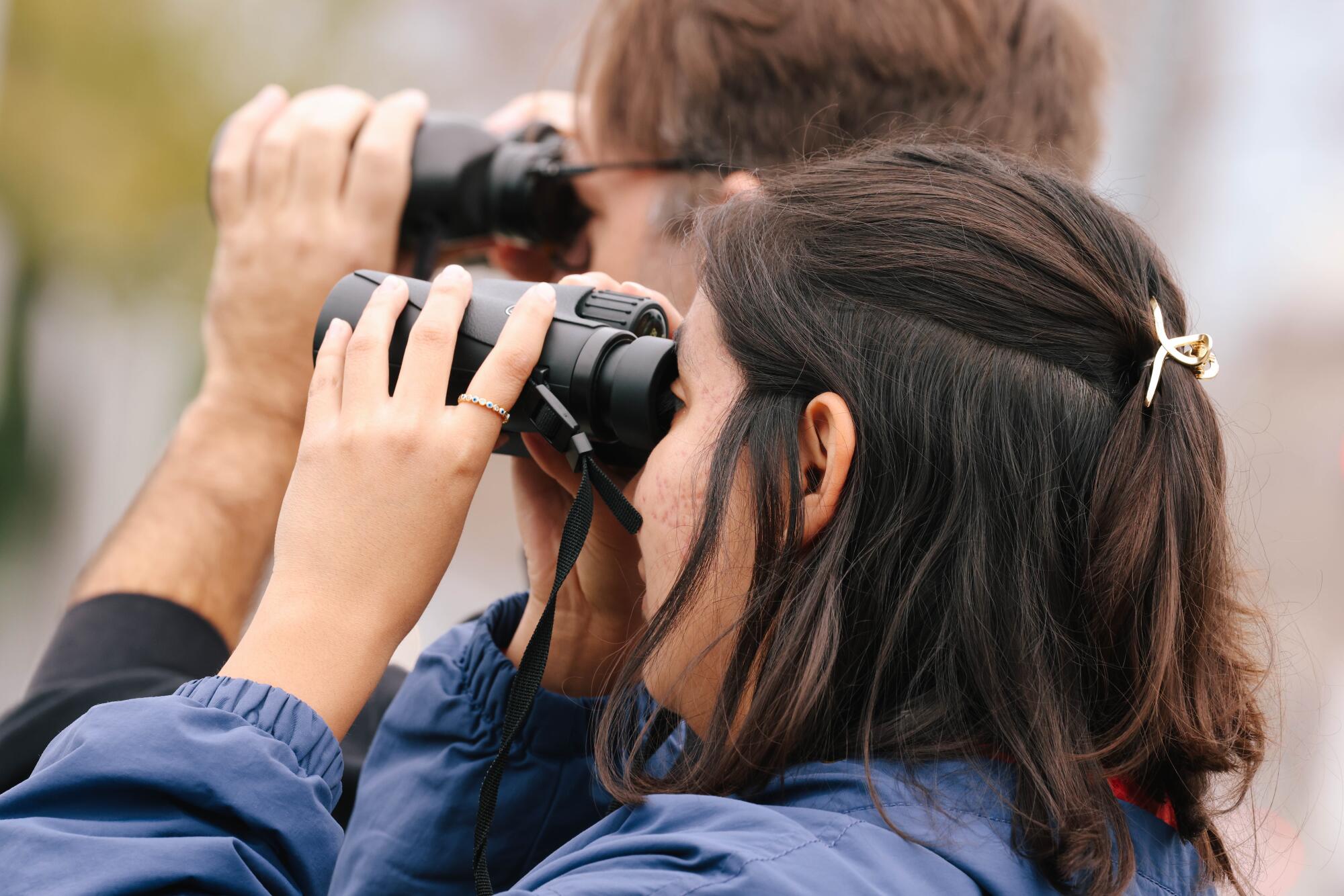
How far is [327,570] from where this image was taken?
0.82m

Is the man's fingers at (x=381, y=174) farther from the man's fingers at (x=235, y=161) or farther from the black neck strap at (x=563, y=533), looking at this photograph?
the black neck strap at (x=563, y=533)

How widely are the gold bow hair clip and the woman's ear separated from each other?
Answer: 213mm

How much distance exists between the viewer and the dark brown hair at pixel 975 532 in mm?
789

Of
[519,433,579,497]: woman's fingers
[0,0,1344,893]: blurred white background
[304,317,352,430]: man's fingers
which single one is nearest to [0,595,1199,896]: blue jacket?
[304,317,352,430]: man's fingers

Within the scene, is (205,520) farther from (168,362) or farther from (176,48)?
(168,362)

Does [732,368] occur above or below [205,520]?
above

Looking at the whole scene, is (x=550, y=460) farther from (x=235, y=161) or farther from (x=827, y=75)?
(x=235, y=161)

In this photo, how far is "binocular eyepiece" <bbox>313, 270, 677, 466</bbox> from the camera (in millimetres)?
891

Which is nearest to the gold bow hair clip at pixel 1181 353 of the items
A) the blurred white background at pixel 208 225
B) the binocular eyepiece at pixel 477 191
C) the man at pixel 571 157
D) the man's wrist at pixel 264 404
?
the man at pixel 571 157

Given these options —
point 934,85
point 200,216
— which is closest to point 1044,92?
point 934,85

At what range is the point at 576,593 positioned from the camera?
1146 millimetres

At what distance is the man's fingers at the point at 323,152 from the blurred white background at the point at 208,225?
77.8 inches

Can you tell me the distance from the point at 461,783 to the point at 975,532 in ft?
1.73

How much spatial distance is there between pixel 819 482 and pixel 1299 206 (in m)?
3.52
